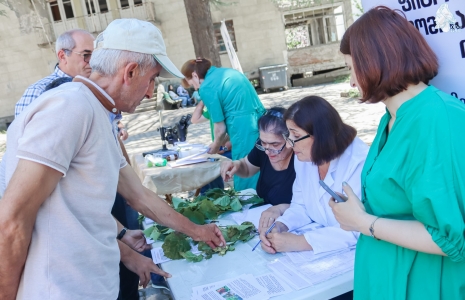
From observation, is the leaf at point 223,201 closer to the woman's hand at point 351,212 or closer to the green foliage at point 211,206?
the green foliage at point 211,206

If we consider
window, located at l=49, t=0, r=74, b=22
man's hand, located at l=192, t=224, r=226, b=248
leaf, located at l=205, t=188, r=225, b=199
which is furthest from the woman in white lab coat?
window, located at l=49, t=0, r=74, b=22

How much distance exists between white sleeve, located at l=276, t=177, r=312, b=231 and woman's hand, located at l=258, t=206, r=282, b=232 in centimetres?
5

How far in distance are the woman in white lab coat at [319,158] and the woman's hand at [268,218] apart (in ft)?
0.03

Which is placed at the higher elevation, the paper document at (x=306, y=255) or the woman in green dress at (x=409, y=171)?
the woman in green dress at (x=409, y=171)

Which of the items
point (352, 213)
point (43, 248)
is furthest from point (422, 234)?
point (43, 248)

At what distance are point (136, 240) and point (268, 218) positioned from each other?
754 mm

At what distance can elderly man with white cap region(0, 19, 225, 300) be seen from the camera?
3.44ft

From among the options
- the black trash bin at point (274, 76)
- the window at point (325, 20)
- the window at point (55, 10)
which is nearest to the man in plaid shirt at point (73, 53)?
the black trash bin at point (274, 76)

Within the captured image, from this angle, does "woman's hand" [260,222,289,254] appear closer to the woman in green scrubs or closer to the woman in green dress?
the woman in green dress

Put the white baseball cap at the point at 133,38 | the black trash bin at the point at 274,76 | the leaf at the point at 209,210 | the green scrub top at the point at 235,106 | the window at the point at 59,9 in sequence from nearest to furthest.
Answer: the white baseball cap at the point at 133,38 < the leaf at the point at 209,210 < the green scrub top at the point at 235,106 < the black trash bin at the point at 274,76 < the window at the point at 59,9

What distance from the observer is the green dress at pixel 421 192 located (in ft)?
3.20

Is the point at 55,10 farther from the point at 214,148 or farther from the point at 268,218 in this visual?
the point at 268,218

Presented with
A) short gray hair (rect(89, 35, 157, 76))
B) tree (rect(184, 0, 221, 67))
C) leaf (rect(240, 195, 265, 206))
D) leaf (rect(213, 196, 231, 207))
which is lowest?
leaf (rect(240, 195, 265, 206))

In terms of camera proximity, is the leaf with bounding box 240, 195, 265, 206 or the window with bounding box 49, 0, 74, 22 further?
the window with bounding box 49, 0, 74, 22
